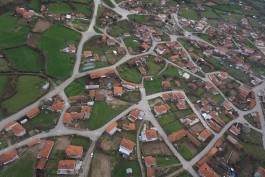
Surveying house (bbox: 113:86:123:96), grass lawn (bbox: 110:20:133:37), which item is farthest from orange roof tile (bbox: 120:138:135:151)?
grass lawn (bbox: 110:20:133:37)

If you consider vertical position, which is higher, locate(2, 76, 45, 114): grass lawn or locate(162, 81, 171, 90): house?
locate(162, 81, 171, 90): house

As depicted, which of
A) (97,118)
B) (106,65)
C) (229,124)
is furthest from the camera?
(106,65)

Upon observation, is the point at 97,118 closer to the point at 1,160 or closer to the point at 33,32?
the point at 1,160

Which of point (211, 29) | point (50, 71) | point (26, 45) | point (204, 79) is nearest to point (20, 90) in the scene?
point (50, 71)

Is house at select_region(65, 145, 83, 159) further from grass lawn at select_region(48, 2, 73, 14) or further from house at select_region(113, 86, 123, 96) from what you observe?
grass lawn at select_region(48, 2, 73, 14)

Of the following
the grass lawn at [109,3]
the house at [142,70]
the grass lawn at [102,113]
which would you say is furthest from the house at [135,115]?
the grass lawn at [109,3]

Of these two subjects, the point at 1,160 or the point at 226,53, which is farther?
the point at 226,53

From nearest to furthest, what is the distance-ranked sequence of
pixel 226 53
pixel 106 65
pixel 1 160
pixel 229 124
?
pixel 1 160
pixel 229 124
pixel 106 65
pixel 226 53
